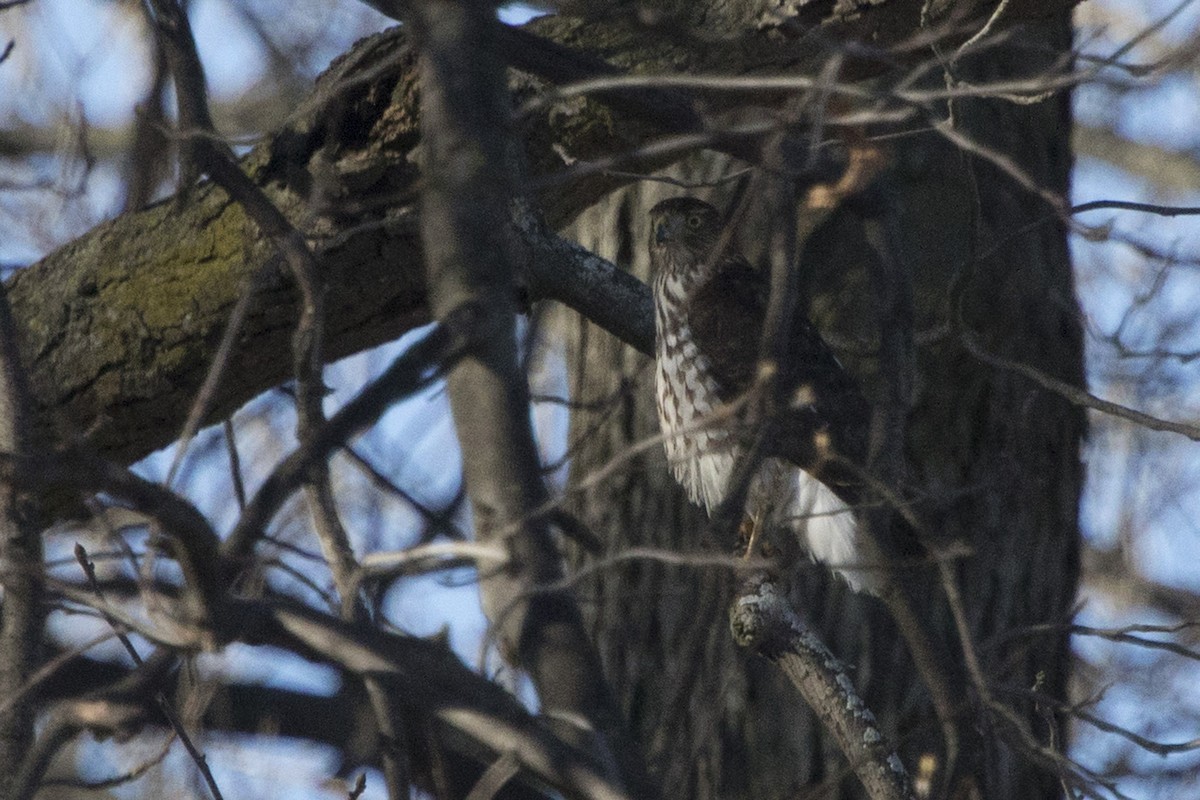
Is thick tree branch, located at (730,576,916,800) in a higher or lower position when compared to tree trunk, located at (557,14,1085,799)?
lower

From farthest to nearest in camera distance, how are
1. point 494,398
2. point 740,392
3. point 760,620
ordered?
point 740,392
point 760,620
point 494,398

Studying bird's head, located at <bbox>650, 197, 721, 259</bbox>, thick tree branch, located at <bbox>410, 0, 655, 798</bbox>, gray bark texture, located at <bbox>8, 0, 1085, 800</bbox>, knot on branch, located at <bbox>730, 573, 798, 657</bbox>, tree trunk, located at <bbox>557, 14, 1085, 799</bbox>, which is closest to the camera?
thick tree branch, located at <bbox>410, 0, 655, 798</bbox>

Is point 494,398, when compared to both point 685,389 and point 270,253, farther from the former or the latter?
point 685,389

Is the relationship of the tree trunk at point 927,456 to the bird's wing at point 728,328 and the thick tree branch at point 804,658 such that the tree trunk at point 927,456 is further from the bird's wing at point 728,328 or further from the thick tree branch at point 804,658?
the thick tree branch at point 804,658

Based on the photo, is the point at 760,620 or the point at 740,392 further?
the point at 740,392

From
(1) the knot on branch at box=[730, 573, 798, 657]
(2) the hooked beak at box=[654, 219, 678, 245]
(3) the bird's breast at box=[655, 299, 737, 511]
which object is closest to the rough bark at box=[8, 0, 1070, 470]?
(3) the bird's breast at box=[655, 299, 737, 511]

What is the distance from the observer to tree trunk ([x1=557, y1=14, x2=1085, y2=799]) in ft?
15.8

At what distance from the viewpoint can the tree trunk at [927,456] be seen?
4801 millimetres

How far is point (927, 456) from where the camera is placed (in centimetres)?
→ 502

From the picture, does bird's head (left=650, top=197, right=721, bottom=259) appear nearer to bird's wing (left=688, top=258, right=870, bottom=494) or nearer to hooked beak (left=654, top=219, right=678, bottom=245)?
hooked beak (left=654, top=219, right=678, bottom=245)

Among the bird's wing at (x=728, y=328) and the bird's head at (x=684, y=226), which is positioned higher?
the bird's head at (x=684, y=226)

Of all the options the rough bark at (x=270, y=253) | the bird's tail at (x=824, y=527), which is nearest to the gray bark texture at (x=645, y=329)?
the rough bark at (x=270, y=253)

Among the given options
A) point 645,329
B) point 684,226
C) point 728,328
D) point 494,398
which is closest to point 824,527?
point 728,328

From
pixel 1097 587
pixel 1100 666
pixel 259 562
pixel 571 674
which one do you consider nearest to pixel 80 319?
pixel 259 562
